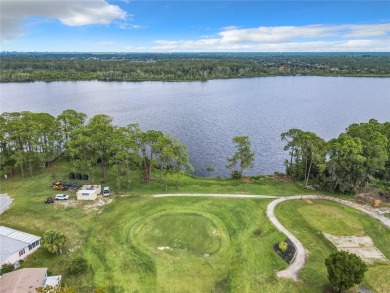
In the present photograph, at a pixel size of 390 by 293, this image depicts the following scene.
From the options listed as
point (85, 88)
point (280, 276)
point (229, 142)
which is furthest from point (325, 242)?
point (85, 88)

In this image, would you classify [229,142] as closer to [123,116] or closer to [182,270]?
[123,116]

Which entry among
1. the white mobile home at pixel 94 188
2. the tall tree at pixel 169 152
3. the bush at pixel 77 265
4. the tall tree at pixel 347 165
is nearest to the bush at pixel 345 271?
the bush at pixel 77 265

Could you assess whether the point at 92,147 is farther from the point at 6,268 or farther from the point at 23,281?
the point at 23,281

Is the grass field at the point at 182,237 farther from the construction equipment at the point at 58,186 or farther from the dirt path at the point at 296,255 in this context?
the construction equipment at the point at 58,186

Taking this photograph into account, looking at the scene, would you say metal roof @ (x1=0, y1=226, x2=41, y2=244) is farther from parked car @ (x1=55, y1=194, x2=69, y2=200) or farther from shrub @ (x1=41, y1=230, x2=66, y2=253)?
parked car @ (x1=55, y1=194, x2=69, y2=200)

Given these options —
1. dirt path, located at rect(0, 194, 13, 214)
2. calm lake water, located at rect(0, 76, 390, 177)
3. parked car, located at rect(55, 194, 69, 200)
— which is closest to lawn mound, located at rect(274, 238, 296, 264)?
calm lake water, located at rect(0, 76, 390, 177)
